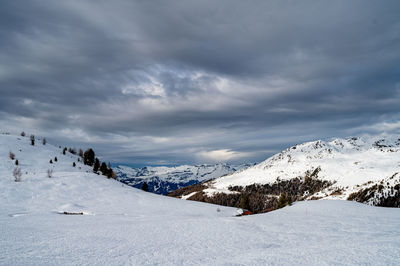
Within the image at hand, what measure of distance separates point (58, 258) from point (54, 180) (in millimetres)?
36391

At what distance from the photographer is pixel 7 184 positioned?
32.6 m

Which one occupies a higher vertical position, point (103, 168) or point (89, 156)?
point (89, 156)

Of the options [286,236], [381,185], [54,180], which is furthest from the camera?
[381,185]

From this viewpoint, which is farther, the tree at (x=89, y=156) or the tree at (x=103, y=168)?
the tree at (x=89, y=156)

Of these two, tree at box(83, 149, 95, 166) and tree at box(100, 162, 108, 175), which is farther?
tree at box(83, 149, 95, 166)

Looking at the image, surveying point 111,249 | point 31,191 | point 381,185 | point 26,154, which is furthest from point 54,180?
point 381,185

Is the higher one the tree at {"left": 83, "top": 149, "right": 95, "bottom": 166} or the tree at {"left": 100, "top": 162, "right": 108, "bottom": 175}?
the tree at {"left": 83, "top": 149, "right": 95, "bottom": 166}

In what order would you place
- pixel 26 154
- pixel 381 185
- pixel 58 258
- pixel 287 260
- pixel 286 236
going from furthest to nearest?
pixel 381 185 → pixel 26 154 → pixel 286 236 → pixel 58 258 → pixel 287 260

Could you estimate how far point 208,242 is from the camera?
1074 centimetres

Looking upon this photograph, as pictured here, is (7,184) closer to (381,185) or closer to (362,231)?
(362,231)

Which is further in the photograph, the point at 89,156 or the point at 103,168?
the point at 89,156

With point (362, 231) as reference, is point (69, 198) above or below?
below

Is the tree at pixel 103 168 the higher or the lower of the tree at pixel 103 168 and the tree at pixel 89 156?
the lower

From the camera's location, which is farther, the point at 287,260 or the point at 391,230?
the point at 391,230
